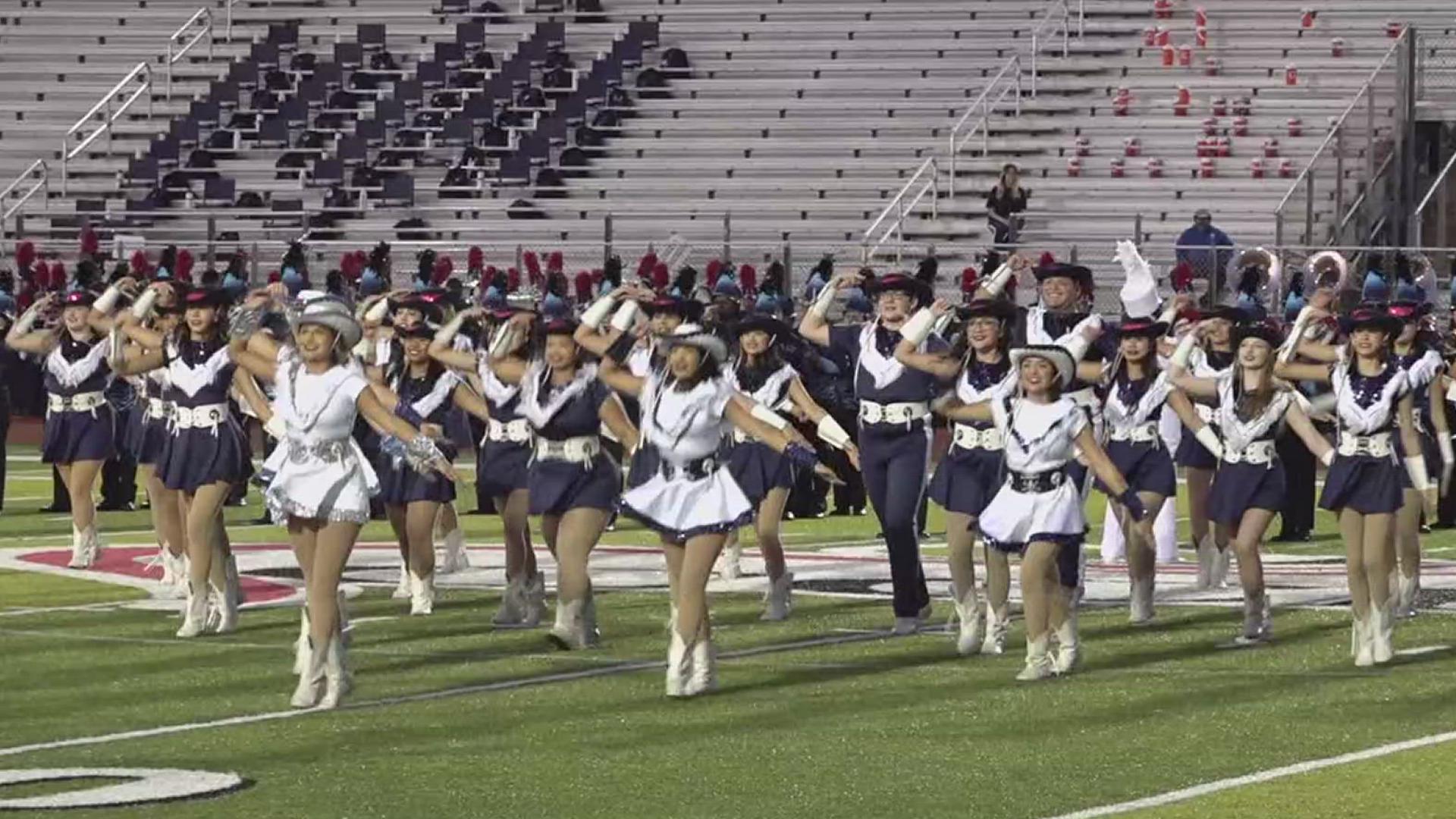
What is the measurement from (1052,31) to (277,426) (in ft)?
90.8

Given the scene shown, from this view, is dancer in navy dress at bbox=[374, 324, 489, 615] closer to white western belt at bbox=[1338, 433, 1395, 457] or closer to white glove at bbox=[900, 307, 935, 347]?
white glove at bbox=[900, 307, 935, 347]

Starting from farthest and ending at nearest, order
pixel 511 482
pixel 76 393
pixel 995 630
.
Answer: pixel 76 393 < pixel 511 482 < pixel 995 630

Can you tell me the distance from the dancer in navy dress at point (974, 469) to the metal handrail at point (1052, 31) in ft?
79.5

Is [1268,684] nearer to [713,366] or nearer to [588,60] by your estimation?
[713,366]

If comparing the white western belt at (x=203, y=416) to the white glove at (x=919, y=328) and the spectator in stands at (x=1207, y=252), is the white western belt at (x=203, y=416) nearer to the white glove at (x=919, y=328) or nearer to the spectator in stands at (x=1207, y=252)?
the white glove at (x=919, y=328)

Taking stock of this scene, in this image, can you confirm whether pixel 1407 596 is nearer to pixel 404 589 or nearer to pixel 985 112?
pixel 404 589

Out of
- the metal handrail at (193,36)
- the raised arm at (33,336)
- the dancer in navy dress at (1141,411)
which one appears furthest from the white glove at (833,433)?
the metal handrail at (193,36)

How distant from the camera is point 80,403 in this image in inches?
848

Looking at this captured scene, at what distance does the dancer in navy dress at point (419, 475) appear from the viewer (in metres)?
17.1

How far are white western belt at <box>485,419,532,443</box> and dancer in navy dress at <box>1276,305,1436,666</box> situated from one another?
4135mm

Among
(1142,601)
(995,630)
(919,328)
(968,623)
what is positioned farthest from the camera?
(1142,601)

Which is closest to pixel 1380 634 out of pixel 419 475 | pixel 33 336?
pixel 419 475

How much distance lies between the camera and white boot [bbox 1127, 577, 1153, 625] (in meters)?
16.8

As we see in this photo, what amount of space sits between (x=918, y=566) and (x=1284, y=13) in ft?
80.8
